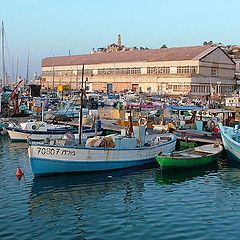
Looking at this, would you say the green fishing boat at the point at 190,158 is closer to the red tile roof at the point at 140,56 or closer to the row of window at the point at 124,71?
the row of window at the point at 124,71

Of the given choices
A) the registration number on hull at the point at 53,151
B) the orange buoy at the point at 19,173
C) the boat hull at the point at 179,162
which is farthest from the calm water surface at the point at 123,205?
the registration number on hull at the point at 53,151

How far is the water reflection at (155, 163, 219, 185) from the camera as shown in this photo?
27650mm

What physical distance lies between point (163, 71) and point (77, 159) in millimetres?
72844

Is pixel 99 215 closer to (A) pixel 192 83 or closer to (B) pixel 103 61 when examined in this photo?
(A) pixel 192 83

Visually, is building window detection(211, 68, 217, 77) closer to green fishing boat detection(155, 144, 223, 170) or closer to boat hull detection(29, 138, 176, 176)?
green fishing boat detection(155, 144, 223, 170)

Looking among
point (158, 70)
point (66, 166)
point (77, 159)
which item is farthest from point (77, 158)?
point (158, 70)

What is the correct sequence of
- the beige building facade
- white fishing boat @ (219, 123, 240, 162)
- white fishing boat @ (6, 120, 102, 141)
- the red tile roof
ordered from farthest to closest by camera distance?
the red tile roof
the beige building facade
white fishing boat @ (6, 120, 102, 141)
white fishing boat @ (219, 123, 240, 162)

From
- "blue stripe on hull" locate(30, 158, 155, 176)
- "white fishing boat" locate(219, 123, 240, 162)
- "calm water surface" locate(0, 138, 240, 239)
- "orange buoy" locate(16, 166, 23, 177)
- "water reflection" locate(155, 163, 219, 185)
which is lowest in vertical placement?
"calm water surface" locate(0, 138, 240, 239)

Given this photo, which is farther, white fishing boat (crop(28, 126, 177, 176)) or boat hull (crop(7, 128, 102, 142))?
boat hull (crop(7, 128, 102, 142))

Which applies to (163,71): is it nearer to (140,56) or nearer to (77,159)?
(140,56)

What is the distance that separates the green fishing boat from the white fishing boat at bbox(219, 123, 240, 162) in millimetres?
699

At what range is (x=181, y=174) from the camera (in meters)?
29.3

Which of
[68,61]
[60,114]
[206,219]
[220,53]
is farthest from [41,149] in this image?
[68,61]

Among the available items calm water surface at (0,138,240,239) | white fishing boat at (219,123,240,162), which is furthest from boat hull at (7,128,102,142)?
white fishing boat at (219,123,240,162)
